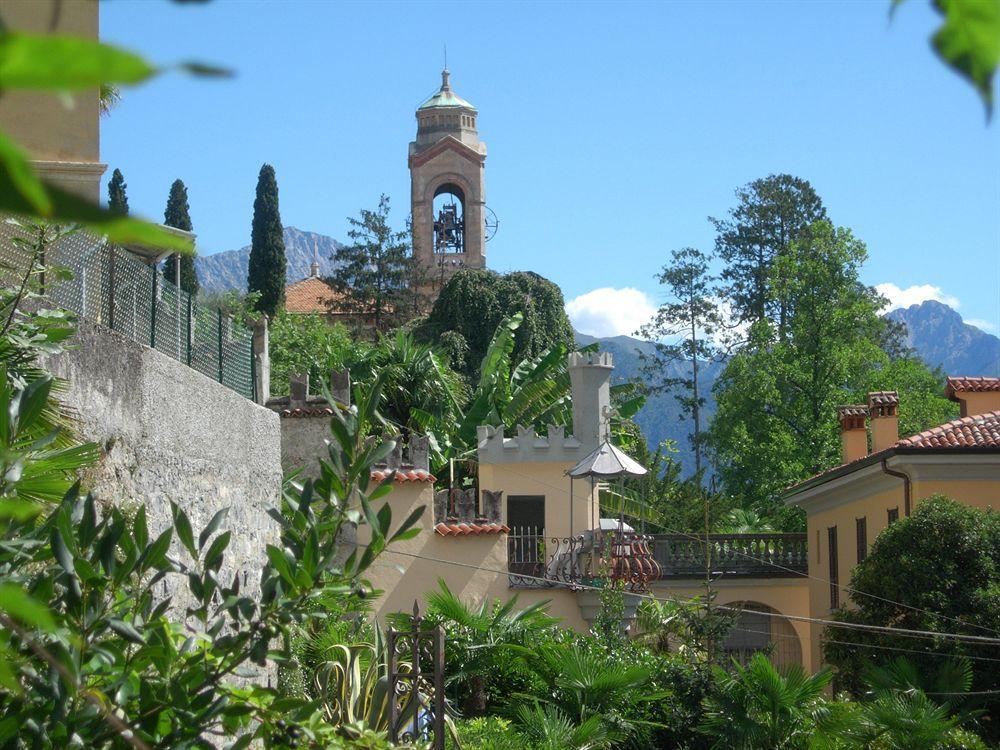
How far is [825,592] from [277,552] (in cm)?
2616

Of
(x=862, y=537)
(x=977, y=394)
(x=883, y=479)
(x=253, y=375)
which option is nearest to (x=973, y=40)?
(x=253, y=375)

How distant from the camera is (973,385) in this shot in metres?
27.7

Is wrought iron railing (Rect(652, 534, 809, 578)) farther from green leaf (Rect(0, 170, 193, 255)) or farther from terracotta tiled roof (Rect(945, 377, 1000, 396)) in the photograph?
green leaf (Rect(0, 170, 193, 255))

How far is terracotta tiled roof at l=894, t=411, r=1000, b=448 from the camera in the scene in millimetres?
23234

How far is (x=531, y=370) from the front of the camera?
3406 centimetres

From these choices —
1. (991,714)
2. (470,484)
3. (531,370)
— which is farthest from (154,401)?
(531,370)

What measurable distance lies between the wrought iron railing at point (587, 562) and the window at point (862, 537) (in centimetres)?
538

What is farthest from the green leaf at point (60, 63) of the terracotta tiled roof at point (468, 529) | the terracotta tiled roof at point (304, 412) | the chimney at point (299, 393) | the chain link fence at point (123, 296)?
the terracotta tiled roof at point (468, 529)

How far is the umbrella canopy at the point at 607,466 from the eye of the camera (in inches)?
856

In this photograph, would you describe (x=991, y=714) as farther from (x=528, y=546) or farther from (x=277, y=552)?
(x=277, y=552)

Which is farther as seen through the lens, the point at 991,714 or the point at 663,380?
the point at 663,380

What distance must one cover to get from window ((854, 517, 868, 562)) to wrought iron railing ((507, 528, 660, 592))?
5.38 meters

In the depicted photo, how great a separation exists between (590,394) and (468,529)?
7.91 metres

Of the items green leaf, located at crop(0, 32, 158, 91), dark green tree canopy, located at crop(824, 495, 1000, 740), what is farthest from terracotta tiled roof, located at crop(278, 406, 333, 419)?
green leaf, located at crop(0, 32, 158, 91)
